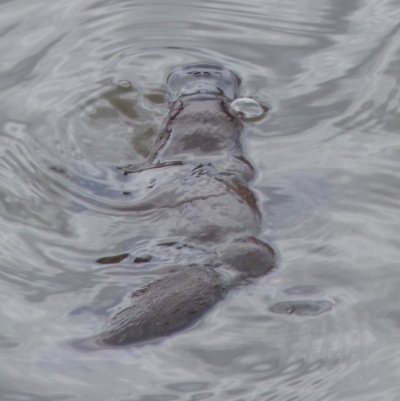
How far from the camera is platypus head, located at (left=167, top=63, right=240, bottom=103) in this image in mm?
5586

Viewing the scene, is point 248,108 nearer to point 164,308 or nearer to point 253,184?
point 253,184

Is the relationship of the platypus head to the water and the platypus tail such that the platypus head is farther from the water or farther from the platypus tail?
the platypus tail

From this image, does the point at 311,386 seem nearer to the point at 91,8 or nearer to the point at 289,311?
the point at 289,311

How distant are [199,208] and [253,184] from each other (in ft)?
1.94

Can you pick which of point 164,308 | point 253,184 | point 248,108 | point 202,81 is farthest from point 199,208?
point 202,81

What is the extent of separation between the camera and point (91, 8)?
21.6 ft

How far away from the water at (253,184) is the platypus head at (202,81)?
0.13 metres

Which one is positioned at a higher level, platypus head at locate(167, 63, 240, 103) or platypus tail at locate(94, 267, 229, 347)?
platypus head at locate(167, 63, 240, 103)

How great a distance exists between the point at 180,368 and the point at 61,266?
2.89ft

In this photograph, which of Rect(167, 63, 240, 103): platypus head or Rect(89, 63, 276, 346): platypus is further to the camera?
Rect(167, 63, 240, 103): platypus head

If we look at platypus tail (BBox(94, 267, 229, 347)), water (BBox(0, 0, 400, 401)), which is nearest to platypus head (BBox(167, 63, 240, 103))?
water (BBox(0, 0, 400, 401))

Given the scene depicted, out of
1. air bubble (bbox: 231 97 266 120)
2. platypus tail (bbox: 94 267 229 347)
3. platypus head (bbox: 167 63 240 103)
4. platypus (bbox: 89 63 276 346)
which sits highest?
platypus head (bbox: 167 63 240 103)

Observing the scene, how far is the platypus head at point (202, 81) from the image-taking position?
18.3ft

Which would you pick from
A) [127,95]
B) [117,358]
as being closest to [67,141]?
[127,95]
